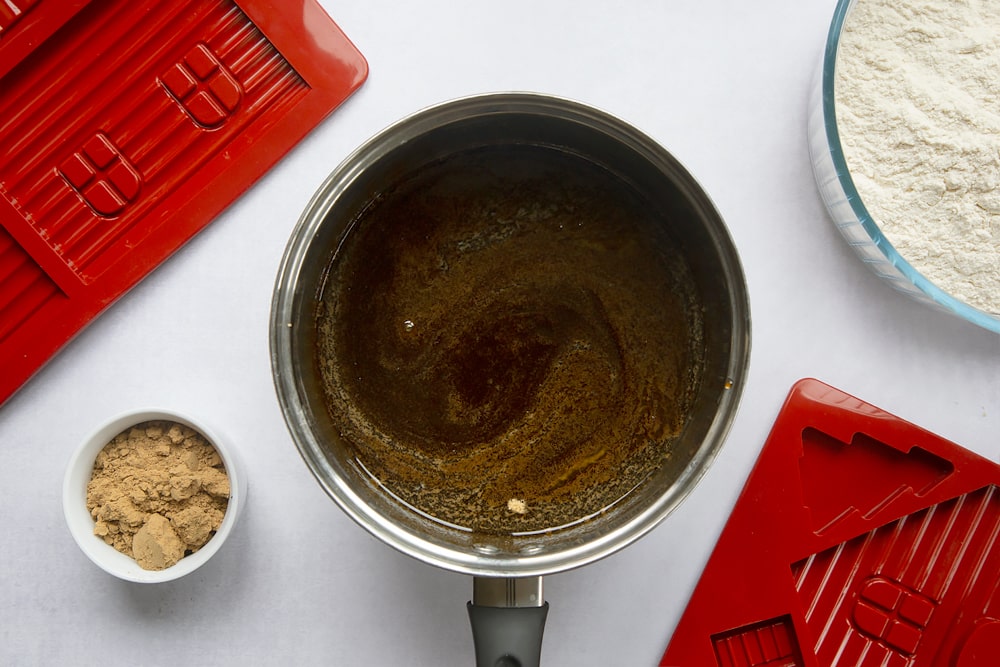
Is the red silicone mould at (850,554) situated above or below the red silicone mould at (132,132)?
below

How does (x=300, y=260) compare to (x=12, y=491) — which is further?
(x=12, y=491)

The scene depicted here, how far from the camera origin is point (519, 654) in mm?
597

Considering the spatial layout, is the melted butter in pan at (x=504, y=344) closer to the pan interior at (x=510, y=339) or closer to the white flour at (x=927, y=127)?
the pan interior at (x=510, y=339)

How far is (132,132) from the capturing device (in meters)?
0.77

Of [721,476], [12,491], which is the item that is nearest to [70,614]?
[12,491]

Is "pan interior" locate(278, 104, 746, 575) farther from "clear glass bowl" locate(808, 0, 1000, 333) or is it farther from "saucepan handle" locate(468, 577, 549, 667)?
"clear glass bowl" locate(808, 0, 1000, 333)

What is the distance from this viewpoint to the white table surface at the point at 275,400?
77cm

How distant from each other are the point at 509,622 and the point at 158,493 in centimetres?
39

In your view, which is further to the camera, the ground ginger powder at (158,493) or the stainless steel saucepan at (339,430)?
the ground ginger powder at (158,493)

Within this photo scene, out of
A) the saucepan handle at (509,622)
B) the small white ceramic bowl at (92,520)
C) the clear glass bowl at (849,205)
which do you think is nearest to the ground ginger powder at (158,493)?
the small white ceramic bowl at (92,520)

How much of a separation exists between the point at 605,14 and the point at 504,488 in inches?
21.2

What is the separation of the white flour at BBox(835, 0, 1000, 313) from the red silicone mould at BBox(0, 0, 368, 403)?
0.54 metres

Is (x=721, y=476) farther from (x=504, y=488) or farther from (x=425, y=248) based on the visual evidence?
(x=425, y=248)

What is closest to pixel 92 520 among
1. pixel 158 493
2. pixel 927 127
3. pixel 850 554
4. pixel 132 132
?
pixel 158 493
